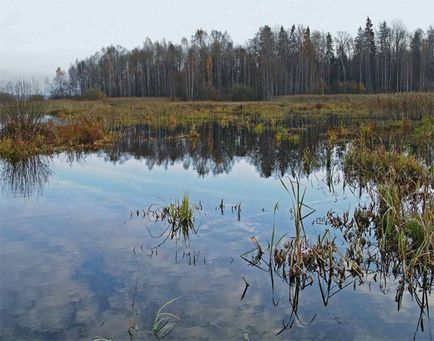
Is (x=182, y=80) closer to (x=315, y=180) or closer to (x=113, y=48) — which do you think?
(x=113, y=48)

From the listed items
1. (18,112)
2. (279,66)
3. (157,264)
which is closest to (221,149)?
(18,112)

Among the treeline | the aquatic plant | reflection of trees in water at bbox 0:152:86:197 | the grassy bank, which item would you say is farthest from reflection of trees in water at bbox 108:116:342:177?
the treeline

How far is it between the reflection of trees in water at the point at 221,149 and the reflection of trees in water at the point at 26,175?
2.56 metres

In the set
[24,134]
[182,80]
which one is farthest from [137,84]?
[24,134]

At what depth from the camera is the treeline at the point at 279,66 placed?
64.4 m

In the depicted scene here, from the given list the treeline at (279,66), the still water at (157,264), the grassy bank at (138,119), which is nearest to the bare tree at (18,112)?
the grassy bank at (138,119)

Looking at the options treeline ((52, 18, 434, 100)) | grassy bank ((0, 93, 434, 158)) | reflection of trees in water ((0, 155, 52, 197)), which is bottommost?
reflection of trees in water ((0, 155, 52, 197))

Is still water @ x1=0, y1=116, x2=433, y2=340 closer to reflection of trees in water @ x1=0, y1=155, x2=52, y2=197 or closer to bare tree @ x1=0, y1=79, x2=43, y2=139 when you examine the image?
reflection of trees in water @ x1=0, y1=155, x2=52, y2=197

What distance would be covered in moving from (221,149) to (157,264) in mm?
12671

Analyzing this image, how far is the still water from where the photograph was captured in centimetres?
459

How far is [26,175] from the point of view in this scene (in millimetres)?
12539

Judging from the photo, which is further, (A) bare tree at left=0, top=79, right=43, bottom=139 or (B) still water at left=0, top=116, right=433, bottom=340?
(A) bare tree at left=0, top=79, right=43, bottom=139

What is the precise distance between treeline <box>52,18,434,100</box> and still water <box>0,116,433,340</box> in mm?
48478

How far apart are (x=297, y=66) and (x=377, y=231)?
205 ft
